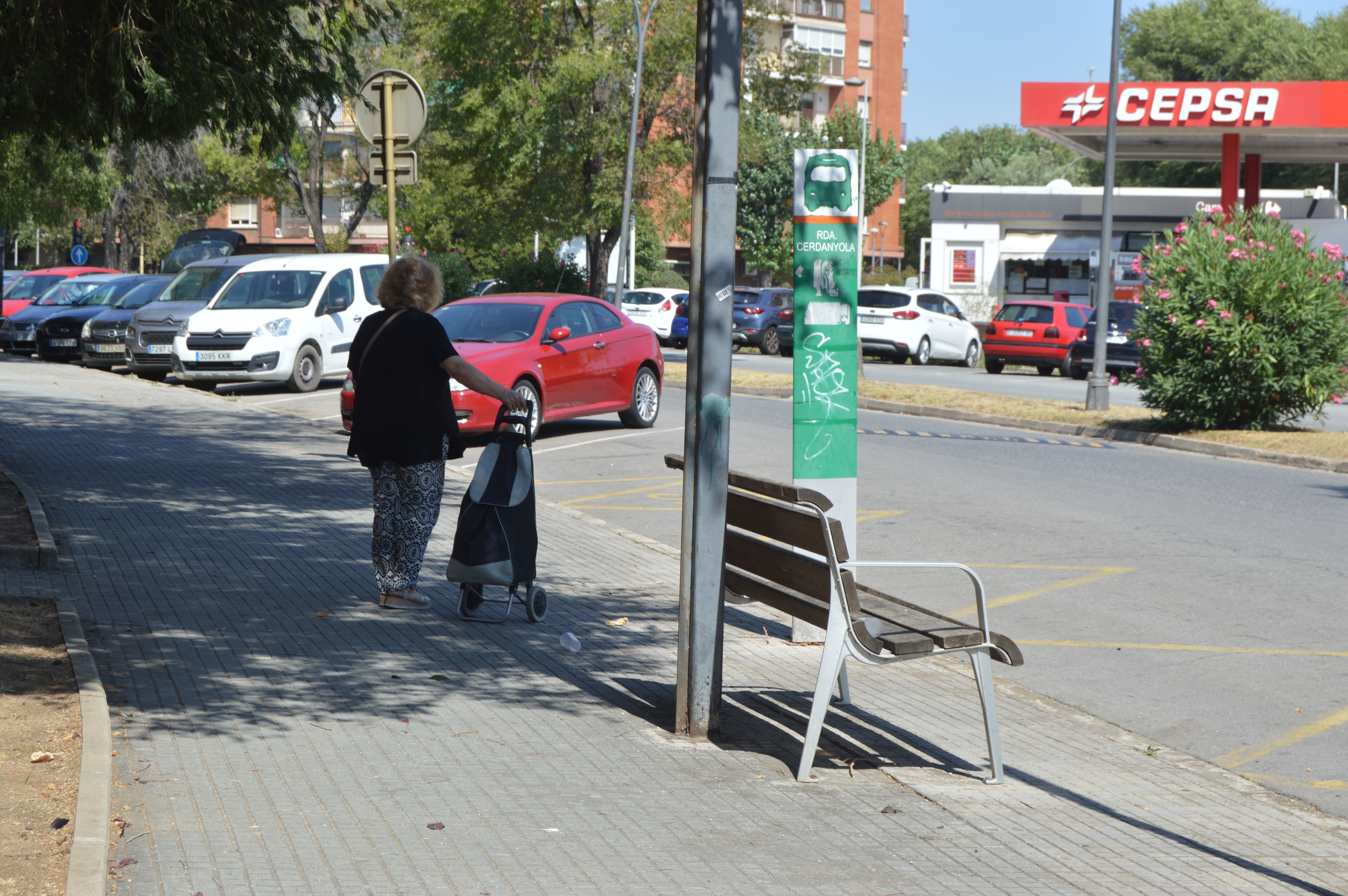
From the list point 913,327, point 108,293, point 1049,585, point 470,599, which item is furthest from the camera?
point 913,327

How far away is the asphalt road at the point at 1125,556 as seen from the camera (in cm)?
638

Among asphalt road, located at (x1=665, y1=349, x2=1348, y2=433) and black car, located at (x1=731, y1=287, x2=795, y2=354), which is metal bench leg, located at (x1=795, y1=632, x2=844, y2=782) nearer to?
asphalt road, located at (x1=665, y1=349, x2=1348, y2=433)

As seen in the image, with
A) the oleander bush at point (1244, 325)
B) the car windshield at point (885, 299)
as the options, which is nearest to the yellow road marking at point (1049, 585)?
the oleander bush at point (1244, 325)

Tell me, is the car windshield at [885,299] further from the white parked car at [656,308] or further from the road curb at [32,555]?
the road curb at [32,555]

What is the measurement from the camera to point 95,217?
186 ft

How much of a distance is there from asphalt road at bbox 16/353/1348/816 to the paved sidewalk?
45cm

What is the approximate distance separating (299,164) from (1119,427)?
37.5 meters

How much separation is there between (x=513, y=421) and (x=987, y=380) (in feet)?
77.4

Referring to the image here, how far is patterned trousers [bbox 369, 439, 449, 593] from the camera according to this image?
7.50 metres

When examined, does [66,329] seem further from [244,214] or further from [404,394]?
[244,214]

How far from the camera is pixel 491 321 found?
1596 cm

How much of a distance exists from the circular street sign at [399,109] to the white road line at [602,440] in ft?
10.4

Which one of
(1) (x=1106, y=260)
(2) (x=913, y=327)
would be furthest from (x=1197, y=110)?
(1) (x=1106, y=260)

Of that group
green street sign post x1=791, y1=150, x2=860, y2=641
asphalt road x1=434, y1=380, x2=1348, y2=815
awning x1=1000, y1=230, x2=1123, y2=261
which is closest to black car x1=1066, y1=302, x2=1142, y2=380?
asphalt road x1=434, y1=380, x2=1348, y2=815
